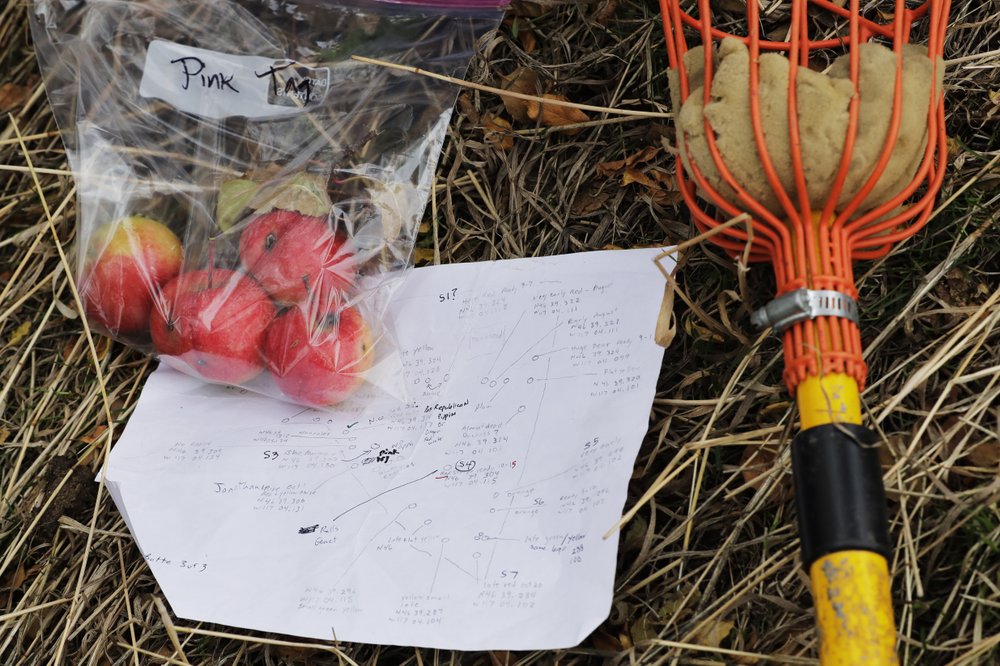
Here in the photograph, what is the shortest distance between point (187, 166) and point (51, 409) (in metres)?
0.47

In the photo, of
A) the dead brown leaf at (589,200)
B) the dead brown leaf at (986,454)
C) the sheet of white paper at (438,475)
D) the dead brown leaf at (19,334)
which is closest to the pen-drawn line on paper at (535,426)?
the sheet of white paper at (438,475)

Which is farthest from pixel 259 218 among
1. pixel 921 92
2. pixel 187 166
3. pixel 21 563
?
pixel 921 92

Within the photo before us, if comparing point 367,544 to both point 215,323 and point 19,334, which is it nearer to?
Result: point 215,323

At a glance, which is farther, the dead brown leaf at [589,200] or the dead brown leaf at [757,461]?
the dead brown leaf at [589,200]

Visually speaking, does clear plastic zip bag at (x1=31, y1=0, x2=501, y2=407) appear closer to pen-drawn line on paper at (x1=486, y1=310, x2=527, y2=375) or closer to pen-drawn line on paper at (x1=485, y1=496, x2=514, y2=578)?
pen-drawn line on paper at (x1=486, y1=310, x2=527, y2=375)

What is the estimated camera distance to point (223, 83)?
145 centimetres

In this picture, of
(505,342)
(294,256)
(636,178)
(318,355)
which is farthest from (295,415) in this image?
(636,178)

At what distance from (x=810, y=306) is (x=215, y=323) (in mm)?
842

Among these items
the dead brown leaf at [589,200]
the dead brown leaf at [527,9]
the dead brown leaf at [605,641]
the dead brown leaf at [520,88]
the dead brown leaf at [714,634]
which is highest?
the dead brown leaf at [527,9]

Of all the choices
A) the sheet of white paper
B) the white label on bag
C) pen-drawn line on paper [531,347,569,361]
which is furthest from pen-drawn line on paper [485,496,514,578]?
the white label on bag

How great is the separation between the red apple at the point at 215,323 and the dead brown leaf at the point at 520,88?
524 millimetres

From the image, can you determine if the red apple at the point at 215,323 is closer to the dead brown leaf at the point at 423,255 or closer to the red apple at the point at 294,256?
the red apple at the point at 294,256

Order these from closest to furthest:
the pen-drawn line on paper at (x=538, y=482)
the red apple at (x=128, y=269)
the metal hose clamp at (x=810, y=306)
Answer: the metal hose clamp at (x=810, y=306), the pen-drawn line on paper at (x=538, y=482), the red apple at (x=128, y=269)

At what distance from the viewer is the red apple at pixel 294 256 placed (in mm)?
1312
